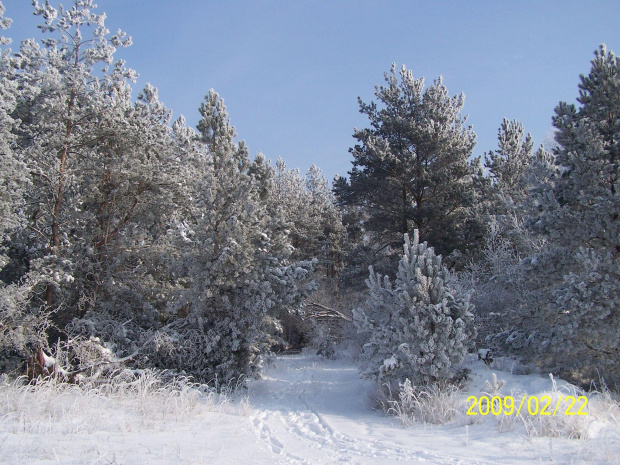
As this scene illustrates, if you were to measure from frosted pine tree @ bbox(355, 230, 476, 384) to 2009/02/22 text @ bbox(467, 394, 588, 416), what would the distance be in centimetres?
118

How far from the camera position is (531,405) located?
279 inches

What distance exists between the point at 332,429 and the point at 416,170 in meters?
13.3

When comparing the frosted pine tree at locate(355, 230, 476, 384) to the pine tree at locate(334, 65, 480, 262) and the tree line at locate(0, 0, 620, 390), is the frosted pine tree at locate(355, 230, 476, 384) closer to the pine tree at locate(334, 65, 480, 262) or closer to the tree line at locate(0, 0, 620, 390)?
the tree line at locate(0, 0, 620, 390)

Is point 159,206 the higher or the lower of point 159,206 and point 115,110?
the lower

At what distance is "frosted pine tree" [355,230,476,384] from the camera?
8.94m

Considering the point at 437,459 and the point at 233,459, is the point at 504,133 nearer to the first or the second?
the point at 437,459

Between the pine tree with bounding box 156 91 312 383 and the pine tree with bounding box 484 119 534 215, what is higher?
the pine tree with bounding box 484 119 534 215

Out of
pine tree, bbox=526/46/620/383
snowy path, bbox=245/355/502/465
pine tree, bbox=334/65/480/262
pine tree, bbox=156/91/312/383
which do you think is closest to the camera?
snowy path, bbox=245/355/502/465

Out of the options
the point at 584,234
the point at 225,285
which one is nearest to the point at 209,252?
the point at 225,285

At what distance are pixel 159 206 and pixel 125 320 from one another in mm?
3625

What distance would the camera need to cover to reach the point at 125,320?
12523mm

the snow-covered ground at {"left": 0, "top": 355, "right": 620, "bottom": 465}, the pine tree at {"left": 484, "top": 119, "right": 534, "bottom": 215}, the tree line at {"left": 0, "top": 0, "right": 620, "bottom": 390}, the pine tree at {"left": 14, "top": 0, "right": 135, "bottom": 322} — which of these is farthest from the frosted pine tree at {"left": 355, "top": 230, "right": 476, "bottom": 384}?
the pine tree at {"left": 484, "top": 119, "right": 534, "bottom": 215}

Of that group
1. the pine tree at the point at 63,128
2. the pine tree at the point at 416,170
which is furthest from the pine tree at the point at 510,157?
the pine tree at the point at 63,128

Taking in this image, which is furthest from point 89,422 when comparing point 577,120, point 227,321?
point 577,120
